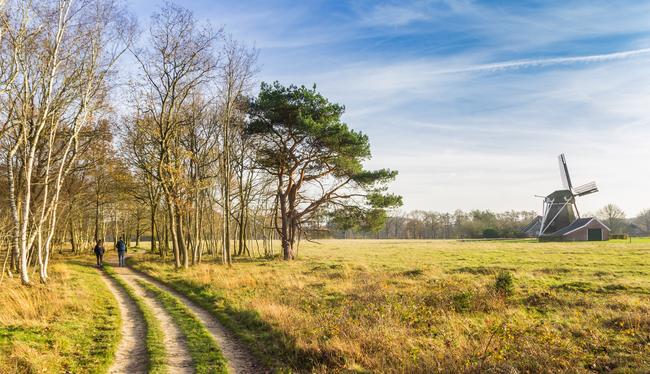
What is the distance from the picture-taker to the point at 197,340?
980 cm

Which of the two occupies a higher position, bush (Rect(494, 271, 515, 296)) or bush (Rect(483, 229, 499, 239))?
bush (Rect(494, 271, 515, 296))

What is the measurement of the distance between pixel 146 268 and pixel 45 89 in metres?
12.2

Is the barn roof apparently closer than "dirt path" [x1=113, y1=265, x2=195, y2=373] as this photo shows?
No

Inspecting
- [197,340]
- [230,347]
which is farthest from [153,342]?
[230,347]

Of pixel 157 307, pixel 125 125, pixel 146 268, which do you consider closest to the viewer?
pixel 157 307

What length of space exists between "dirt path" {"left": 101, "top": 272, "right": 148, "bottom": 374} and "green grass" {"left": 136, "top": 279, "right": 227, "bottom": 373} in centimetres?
96

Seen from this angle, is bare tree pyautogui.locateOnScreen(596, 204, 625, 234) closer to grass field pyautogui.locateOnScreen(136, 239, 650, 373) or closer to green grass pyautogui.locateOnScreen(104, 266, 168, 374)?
grass field pyautogui.locateOnScreen(136, 239, 650, 373)

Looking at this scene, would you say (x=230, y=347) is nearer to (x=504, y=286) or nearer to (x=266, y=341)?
(x=266, y=341)

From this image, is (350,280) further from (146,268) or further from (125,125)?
(125,125)

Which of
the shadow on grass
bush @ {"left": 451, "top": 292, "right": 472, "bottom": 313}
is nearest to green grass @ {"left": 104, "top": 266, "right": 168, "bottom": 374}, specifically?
the shadow on grass

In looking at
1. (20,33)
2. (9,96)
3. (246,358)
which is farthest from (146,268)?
(246,358)

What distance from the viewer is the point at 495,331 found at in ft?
29.2

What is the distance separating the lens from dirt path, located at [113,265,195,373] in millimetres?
8016

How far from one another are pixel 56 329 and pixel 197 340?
3.57 metres
